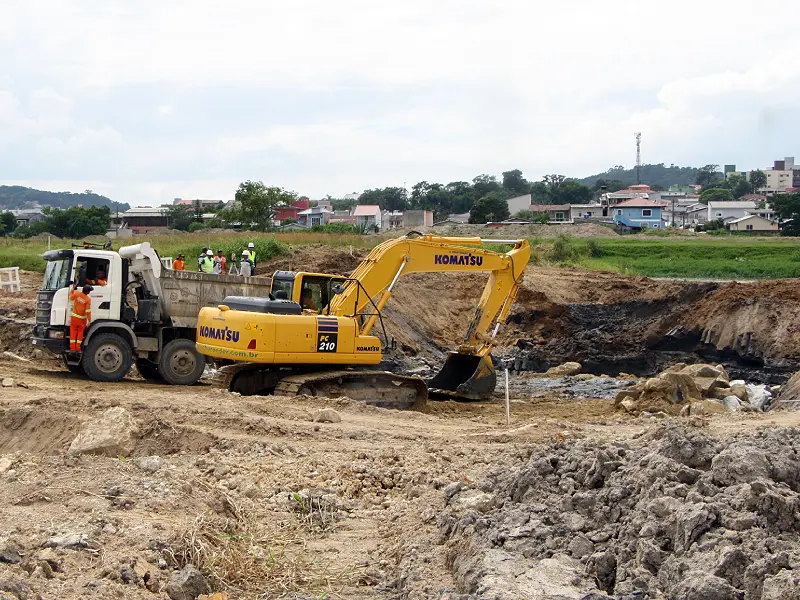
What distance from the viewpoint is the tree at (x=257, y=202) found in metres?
43.9

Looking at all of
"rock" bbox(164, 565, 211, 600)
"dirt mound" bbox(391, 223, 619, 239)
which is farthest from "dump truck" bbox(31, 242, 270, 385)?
"dirt mound" bbox(391, 223, 619, 239)

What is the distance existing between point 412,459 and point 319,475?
3.35 feet

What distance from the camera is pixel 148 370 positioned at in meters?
16.4

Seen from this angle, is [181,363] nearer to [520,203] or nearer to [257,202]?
[257,202]

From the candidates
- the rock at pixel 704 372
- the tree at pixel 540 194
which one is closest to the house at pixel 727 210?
the tree at pixel 540 194

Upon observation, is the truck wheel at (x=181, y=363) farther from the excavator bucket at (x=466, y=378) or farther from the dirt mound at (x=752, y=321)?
the dirt mound at (x=752, y=321)

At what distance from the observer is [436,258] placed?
1580 centimetres

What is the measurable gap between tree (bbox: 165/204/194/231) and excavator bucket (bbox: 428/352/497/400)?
55.2 m

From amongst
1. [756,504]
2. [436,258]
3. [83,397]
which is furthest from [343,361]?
[756,504]

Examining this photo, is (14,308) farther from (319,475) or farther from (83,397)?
(319,475)

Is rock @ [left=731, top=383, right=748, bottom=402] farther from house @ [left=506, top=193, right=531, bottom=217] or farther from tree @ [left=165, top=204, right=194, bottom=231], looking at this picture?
house @ [left=506, top=193, right=531, bottom=217]

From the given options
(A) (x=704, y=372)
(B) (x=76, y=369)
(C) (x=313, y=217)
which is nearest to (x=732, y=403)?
(A) (x=704, y=372)

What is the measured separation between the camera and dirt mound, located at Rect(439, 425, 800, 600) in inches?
195

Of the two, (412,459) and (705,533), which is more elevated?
(705,533)
